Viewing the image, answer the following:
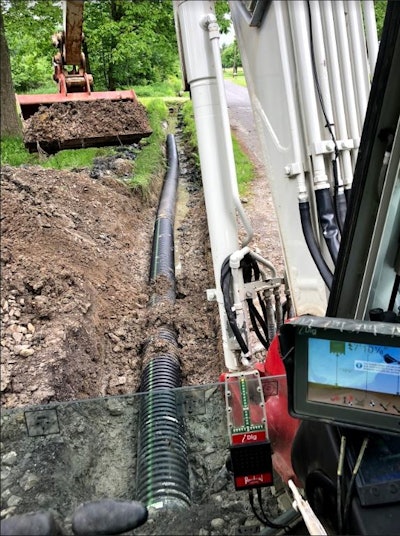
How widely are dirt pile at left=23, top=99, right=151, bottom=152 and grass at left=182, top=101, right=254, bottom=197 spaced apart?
1927 millimetres

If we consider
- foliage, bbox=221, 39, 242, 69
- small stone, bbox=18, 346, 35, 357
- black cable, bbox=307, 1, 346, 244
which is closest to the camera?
black cable, bbox=307, 1, 346, 244

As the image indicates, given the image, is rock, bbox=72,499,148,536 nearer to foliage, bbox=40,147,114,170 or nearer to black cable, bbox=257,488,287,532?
black cable, bbox=257,488,287,532

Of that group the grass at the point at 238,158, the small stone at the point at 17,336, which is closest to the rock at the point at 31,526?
the small stone at the point at 17,336

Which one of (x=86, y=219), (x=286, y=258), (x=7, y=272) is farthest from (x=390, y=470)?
(x=86, y=219)

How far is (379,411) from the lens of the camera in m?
1.33

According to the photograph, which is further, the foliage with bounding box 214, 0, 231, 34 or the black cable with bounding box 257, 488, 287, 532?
the foliage with bounding box 214, 0, 231, 34

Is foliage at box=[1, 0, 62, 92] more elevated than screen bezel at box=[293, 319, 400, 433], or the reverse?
foliage at box=[1, 0, 62, 92]

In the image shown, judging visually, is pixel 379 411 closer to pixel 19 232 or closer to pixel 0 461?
pixel 0 461

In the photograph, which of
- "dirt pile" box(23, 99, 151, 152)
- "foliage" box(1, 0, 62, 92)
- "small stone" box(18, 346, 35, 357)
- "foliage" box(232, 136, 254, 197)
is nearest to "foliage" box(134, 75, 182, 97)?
"dirt pile" box(23, 99, 151, 152)

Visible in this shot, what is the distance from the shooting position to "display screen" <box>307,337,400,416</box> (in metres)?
1.28

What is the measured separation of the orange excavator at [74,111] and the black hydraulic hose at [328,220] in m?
4.50

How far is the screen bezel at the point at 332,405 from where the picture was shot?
4.14ft

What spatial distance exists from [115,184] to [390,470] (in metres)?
6.88

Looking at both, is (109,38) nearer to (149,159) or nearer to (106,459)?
(149,159)
